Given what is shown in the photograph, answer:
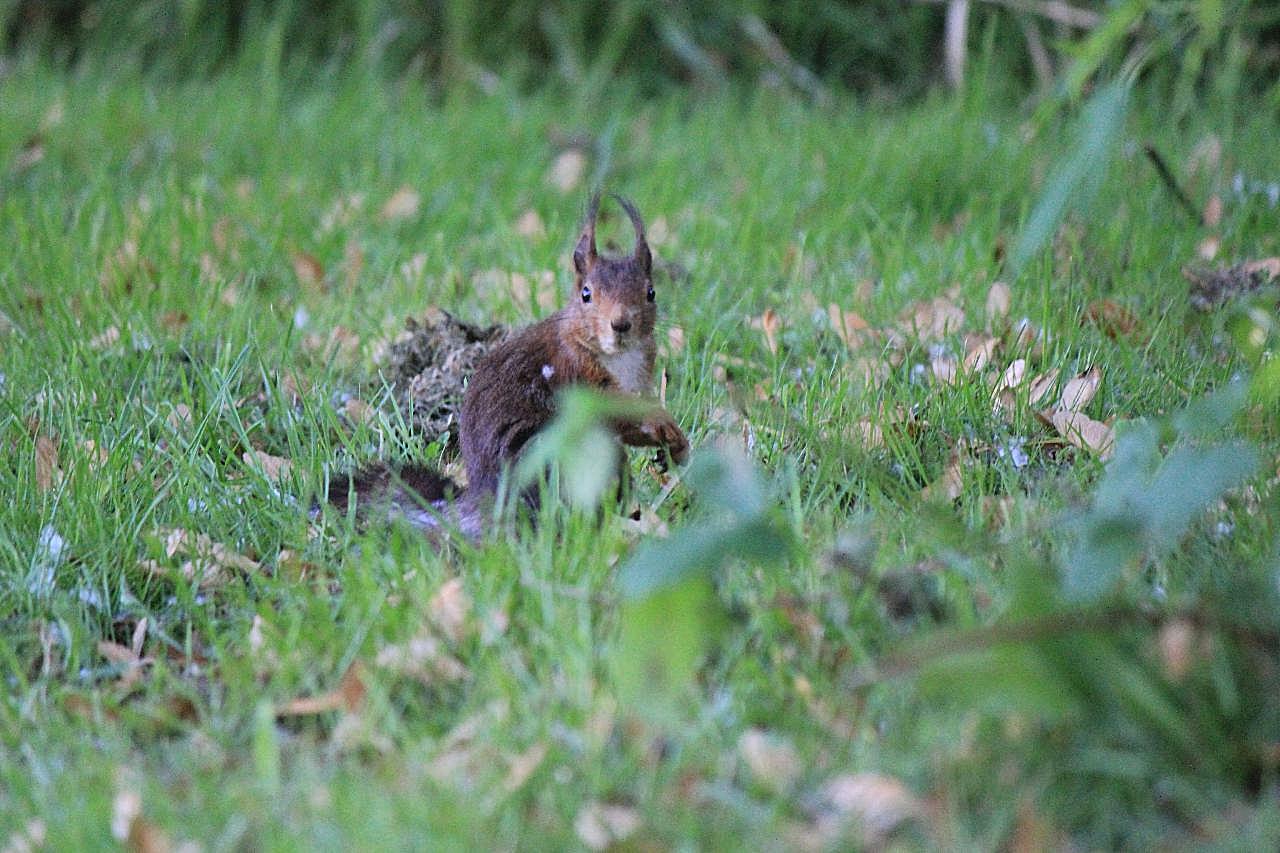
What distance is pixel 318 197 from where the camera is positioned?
4.86 meters

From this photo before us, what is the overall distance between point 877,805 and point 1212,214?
2.97 meters

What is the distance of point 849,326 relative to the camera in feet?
12.1

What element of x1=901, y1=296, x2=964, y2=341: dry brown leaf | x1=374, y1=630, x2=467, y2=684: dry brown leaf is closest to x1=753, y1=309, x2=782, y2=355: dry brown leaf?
x1=901, y1=296, x2=964, y2=341: dry brown leaf

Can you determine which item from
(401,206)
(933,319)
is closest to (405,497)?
(933,319)

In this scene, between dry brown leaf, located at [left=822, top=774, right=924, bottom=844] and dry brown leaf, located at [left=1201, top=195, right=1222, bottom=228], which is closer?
dry brown leaf, located at [left=822, top=774, right=924, bottom=844]

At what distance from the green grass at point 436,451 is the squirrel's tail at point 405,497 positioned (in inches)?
2.4

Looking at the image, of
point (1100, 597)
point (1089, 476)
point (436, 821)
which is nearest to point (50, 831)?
point (436, 821)

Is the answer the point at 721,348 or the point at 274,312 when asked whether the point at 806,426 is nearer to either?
the point at 721,348

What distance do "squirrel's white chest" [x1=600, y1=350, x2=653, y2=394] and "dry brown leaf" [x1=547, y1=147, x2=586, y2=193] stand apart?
208 centimetres

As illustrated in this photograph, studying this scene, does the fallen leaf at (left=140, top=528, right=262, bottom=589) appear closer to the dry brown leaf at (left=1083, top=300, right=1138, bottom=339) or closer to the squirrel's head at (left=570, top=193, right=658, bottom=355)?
the squirrel's head at (left=570, top=193, right=658, bottom=355)

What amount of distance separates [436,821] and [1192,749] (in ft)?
2.91

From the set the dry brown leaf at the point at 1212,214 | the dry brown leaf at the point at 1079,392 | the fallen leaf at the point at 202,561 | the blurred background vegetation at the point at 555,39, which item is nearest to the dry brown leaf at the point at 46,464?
the fallen leaf at the point at 202,561

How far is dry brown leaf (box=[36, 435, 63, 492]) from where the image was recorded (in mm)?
2961

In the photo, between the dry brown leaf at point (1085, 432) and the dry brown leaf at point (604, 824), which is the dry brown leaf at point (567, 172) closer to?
the dry brown leaf at point (1085, 432)
